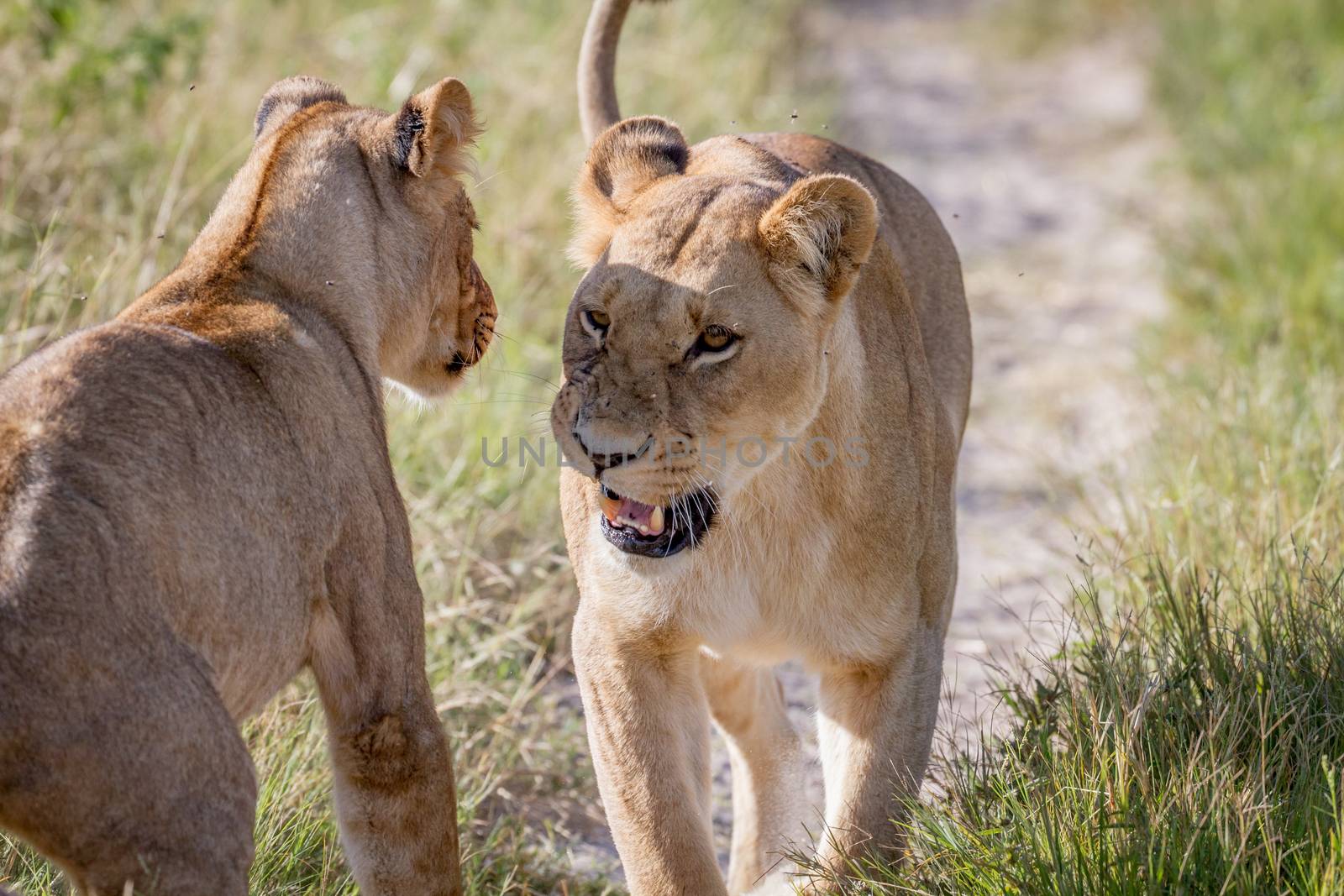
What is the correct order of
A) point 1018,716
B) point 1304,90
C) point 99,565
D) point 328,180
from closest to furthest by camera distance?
point 99,565 → point 328,180 → point 1018,716 → point 1304,90

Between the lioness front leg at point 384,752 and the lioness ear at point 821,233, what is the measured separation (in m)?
0.95

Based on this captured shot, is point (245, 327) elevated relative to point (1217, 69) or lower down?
lower down

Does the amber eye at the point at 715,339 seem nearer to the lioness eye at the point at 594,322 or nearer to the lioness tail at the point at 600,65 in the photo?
the lioness eye at the point at 594,322

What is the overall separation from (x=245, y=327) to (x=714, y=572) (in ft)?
3.31

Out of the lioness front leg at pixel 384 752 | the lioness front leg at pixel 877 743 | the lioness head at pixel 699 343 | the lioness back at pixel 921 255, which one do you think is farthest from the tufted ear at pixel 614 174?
the lioness front leg at pixel 877 743

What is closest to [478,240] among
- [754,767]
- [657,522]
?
[754,767]

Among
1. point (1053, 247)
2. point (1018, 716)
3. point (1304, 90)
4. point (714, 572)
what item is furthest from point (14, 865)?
point (1304, 90)

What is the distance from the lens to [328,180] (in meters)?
3.10

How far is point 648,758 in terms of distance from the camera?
3168 mm

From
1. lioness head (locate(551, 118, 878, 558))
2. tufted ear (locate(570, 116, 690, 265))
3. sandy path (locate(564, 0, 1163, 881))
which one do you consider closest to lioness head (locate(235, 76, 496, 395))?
tufted ear (locate(570, 116, 690, 265))

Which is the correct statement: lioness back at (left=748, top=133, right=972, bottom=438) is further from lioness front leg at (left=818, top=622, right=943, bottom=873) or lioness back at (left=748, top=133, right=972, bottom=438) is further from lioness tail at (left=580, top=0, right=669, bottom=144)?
lioness front leg at (left=818, top=622, right=943, bottom=873)

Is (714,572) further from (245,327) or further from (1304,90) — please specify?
(1304,90)

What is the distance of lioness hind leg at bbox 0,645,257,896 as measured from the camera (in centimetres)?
209

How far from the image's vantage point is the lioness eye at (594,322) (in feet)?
9.84
